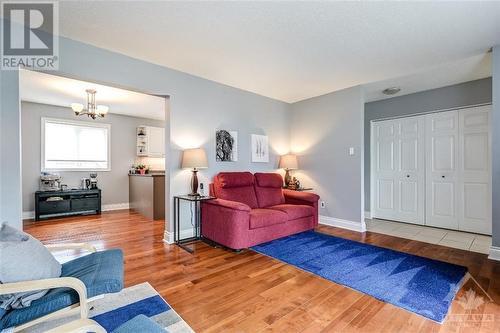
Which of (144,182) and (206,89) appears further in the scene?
(144,182)

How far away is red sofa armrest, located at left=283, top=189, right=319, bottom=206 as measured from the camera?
390 centimetres

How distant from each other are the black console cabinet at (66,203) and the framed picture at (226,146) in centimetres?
335

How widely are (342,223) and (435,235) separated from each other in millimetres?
1365

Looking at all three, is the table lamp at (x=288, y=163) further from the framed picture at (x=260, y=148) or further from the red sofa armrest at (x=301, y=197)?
the red sofa armrest at (x=301, y=197)

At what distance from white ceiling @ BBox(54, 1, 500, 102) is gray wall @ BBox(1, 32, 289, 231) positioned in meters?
0.18

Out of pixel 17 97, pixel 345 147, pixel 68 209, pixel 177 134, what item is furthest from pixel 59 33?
pixel 345 147

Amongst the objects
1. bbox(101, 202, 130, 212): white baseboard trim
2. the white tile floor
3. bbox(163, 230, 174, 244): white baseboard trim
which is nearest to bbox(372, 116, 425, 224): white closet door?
the white tile floor

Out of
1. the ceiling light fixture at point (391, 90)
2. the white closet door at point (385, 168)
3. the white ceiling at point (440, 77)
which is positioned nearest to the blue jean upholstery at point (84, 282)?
the white ceiling at point (440, 77)

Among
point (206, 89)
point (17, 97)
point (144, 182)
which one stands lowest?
point (144, 182)

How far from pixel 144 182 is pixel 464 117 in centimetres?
611

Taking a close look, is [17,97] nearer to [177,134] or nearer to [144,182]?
[177,134]

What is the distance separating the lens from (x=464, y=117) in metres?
3.89

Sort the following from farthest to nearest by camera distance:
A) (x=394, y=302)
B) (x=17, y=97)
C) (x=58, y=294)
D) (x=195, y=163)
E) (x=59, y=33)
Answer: (x=195, y=163) → (x=59, y=33) → (x=17, y=97) → (x=394, y=302) → (x=58, y=294)

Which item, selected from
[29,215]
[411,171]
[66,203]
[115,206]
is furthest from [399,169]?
[29,215]
